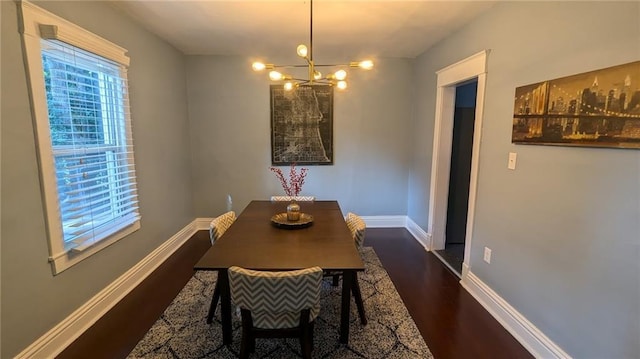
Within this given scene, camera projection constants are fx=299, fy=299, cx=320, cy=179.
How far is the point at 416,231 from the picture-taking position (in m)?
4.05

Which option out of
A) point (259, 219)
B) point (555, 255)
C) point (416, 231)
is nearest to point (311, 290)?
point (259, 219)

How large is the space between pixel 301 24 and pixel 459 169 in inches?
96.8

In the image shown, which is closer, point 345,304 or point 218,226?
point 345,304

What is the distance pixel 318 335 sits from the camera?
2053 mm

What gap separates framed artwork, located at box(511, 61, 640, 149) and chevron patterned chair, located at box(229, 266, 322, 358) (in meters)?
1.60

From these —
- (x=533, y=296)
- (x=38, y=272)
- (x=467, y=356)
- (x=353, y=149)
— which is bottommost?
(x=467, y=356)

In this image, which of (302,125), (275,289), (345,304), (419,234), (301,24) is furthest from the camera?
(302,125)

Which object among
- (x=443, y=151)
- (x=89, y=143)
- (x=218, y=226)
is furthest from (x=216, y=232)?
(x=443, y=151)

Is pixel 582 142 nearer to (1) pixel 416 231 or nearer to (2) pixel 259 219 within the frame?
(2) pixel 259 219

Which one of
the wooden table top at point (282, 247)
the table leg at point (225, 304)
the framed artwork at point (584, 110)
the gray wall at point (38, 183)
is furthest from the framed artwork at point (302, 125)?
the table leg at point (225, 304)

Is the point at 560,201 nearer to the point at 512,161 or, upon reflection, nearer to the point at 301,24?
the point at 512,161

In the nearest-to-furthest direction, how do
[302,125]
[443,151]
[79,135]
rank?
[79,135], [443,151], [302,125]

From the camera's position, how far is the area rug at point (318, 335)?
1896 millimetres

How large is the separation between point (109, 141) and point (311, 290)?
2.16 metres
